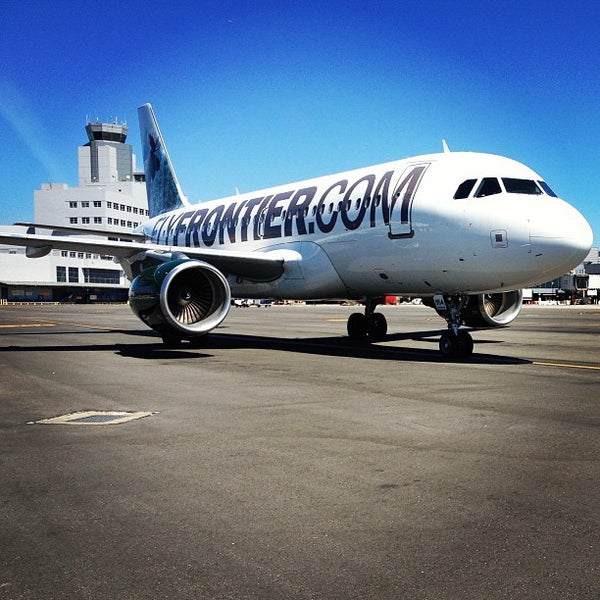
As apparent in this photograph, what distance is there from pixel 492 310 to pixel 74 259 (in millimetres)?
119551

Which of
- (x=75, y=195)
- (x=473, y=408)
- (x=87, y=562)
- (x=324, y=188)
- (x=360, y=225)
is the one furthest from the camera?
(x=75, y=195)

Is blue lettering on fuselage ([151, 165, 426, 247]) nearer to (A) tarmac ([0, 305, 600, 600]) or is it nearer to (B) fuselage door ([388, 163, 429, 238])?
(B) fuselage door ([388, 163, 429, 238])

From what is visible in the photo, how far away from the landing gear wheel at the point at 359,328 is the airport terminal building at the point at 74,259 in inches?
4214

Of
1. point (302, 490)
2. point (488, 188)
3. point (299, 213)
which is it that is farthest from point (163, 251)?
point (302, 490)

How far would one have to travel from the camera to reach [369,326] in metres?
19.3

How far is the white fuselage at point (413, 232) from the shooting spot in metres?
12.7

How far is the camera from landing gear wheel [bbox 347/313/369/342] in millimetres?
19438

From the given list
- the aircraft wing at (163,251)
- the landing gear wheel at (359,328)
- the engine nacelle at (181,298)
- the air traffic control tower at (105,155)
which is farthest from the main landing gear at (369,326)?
the air traffic control tower at (105,155)

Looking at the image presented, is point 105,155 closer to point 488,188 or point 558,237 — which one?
point 488,188

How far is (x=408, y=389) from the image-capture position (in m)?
9.32

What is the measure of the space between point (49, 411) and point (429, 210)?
9037mm

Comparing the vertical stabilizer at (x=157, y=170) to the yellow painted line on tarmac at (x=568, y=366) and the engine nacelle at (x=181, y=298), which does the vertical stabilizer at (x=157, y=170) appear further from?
the yellow painted line on tarmac at (x=568, y=366)

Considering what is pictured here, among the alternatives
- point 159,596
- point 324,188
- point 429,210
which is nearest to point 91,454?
point 159,596

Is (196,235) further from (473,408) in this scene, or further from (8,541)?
(8,541)
